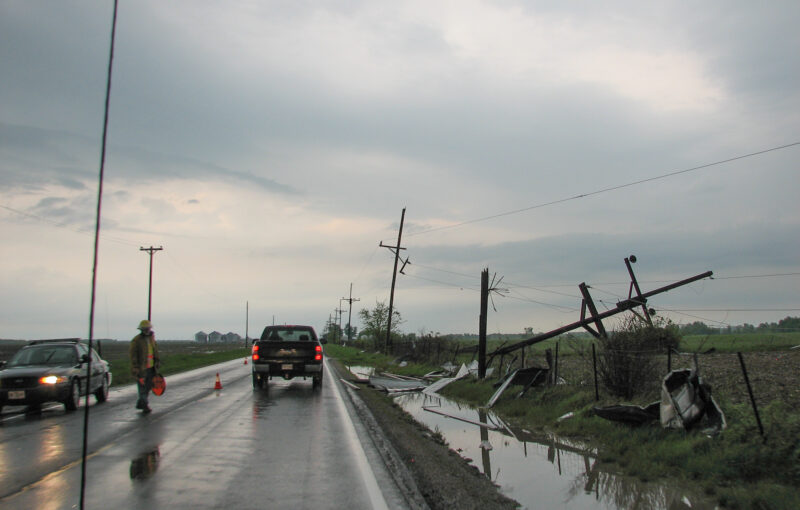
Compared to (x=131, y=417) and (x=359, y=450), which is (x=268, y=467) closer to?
(x=359, y=450)

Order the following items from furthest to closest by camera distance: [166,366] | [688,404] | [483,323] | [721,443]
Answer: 1. [166,366]
2. [483,323]
3. [688,404]
4. [721,443]

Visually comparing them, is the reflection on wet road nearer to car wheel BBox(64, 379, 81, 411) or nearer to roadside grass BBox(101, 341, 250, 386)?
car wheel BBox(64, 379, 81, 411)

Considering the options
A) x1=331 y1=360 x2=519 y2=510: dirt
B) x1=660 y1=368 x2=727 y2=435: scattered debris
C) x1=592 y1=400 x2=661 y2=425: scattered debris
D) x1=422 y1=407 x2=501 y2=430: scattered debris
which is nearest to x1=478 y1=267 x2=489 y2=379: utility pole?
x1=422 y1=407 x2=501 y2=430: scattered debris

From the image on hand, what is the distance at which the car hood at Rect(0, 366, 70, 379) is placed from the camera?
43.0 ft

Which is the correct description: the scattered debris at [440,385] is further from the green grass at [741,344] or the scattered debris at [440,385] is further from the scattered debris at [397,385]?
the green grass at [741,344]

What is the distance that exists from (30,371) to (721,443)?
44.7ft

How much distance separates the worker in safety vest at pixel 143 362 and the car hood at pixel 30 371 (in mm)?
1776

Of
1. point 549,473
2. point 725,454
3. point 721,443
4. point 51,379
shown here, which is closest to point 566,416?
point 549,473

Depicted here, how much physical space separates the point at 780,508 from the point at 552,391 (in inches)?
368

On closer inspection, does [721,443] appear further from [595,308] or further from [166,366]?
[166,366]

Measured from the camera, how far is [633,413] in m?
10.7

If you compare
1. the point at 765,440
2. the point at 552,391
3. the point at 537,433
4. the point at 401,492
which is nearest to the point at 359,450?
the point at 401,492

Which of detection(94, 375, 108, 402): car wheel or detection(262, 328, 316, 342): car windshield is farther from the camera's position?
detection(262, 328, 316, 342): car windshield

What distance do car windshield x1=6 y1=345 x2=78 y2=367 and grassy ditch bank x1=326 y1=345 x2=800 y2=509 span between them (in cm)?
1113
